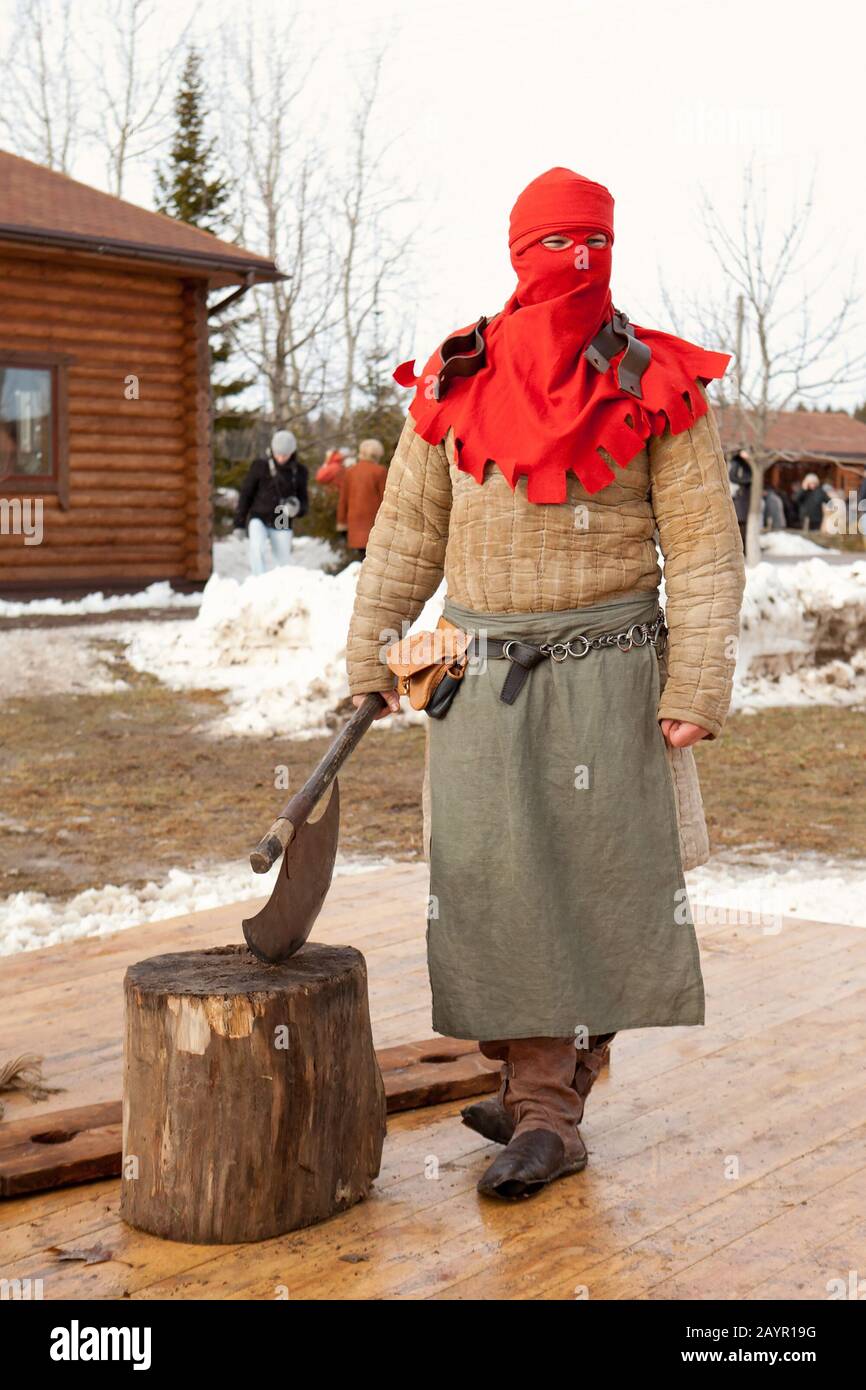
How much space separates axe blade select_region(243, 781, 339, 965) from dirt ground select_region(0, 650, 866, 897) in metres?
3.47

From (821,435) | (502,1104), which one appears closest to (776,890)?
(502,1104)

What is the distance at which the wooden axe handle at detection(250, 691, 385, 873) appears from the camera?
2518 mm

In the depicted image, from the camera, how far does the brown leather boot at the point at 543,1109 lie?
282 centimetres

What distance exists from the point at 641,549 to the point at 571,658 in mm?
→ 251

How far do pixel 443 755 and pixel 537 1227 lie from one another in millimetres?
873

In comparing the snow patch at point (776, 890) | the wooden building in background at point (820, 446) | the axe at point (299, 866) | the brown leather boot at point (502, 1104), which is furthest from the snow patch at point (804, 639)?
the wooden building in background at point (820, 446)

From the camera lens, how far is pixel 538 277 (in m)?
2.82

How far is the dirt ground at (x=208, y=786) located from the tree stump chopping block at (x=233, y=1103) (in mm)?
3570

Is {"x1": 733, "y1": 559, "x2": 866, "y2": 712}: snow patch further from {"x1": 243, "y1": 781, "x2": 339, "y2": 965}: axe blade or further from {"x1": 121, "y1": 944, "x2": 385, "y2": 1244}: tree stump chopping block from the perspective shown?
{"x1": 121, "y1": 944, "x2": 385, "y2": 1244}: tree stump chopping block

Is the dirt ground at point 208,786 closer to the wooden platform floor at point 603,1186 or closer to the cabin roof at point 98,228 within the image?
the wooden platform floor at point 603,1186

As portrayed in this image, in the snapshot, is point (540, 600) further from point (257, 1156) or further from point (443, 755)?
point (257, 1156)

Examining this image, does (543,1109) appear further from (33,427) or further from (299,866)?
(33,427)

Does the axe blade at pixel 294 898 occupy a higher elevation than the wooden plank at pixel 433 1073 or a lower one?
higher

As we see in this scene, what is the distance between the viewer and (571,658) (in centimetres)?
288
